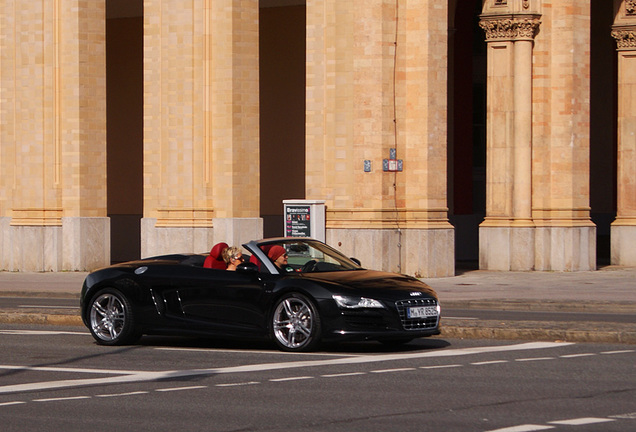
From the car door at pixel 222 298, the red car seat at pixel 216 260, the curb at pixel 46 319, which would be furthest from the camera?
the curb at pixel 46 319

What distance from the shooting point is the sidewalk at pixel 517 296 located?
1555 centimetres

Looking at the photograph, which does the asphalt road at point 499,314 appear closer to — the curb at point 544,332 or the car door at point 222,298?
the curb at point 544,332

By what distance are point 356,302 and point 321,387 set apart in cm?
264

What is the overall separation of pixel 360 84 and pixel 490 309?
9.41 meters

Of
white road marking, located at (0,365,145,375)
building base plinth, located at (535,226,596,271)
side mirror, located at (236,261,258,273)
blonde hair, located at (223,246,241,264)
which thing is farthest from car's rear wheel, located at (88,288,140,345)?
building base plinth, located at (535,226,596,271)

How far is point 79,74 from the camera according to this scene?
113 feet

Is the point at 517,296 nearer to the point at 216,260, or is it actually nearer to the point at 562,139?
the point at 562,139

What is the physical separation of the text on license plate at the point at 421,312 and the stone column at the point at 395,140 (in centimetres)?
1533

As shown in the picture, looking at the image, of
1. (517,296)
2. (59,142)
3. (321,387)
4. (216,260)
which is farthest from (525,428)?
(59,142)

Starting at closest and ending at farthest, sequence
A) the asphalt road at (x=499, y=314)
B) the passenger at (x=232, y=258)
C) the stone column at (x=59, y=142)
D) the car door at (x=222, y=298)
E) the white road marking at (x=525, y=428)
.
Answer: the white road marking at (x=525, y=428), the car door at (x=222, y=298), the passenger at (x=232, y=258), the asphalt road at (x=499, y=314), the stone column at (x=59, y=142)

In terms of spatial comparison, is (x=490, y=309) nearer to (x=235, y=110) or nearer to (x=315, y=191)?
(x=315, y=191)

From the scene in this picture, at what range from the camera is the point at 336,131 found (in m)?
30.8

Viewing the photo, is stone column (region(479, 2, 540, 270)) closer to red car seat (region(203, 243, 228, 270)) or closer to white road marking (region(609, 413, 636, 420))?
red car seat (region(203, 243, 228, 270))

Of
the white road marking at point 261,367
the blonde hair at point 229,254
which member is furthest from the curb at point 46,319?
the white road marking at point 261,367
